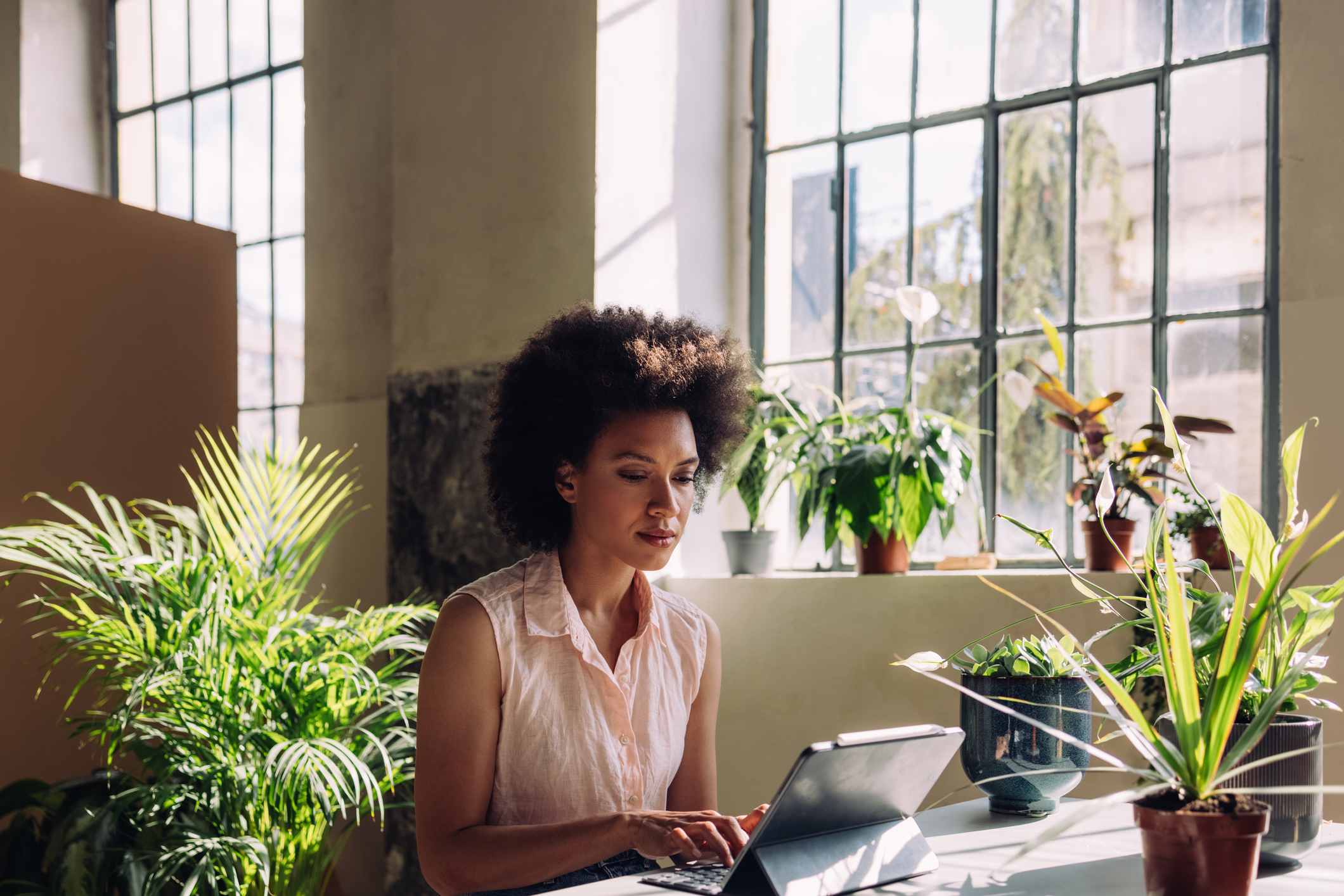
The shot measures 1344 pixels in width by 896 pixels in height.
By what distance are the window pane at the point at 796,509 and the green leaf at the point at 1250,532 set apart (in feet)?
6.75

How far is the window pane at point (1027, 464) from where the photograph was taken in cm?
305

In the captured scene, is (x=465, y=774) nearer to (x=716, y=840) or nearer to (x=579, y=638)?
(x=579, y=638)

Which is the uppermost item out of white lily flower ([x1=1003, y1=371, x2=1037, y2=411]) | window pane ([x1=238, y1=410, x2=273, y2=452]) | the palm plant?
white lily flower ([x1=1003, y1=371, x2=1037, y2=411])

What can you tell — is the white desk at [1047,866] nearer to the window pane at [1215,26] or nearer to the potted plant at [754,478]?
the potted plant at [754,478]

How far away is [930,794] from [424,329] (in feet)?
6.43

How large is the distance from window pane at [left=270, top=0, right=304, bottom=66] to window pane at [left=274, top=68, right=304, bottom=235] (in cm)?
6

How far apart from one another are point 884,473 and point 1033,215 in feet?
2.58

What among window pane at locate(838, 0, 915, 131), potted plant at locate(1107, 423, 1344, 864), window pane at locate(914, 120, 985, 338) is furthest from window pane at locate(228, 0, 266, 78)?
potted plant at locate(1107, 423, 1344, 864)

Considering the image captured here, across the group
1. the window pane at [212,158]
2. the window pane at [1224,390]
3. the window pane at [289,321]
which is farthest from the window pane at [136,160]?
the window pane at [1224,390]

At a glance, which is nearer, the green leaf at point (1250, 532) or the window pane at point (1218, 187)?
the green leaf at point (1250, 532)

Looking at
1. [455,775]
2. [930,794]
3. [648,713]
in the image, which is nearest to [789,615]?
[930,794]

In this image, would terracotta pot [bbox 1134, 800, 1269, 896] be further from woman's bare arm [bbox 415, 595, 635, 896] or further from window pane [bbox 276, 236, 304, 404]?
window pane [bbox 276, 236, 304, 404]

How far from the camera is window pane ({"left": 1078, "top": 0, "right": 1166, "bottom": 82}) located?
2943 mm

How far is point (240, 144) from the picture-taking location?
4.81m
